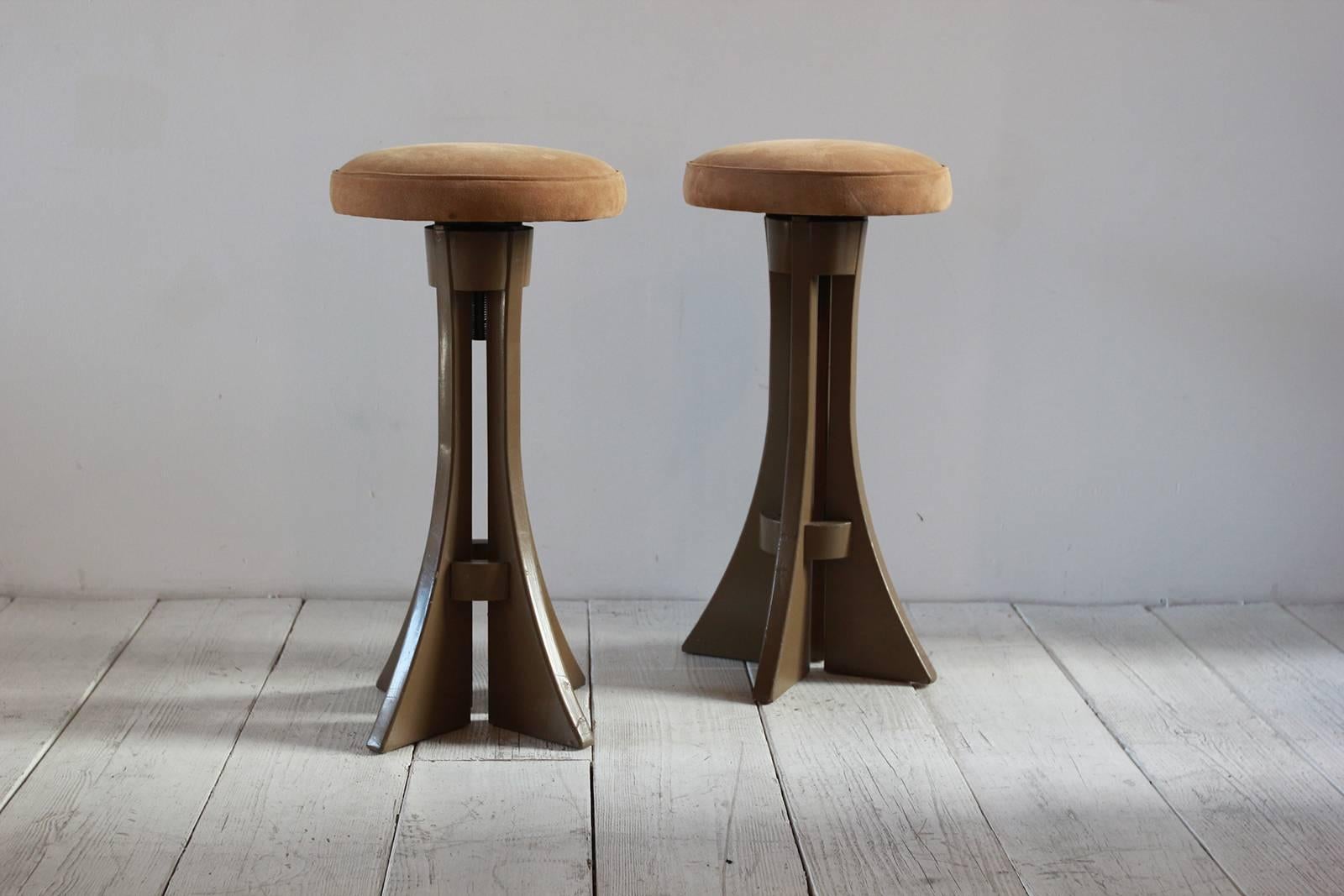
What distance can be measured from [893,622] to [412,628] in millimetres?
726

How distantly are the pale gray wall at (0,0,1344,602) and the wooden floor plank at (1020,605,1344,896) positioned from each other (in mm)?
188

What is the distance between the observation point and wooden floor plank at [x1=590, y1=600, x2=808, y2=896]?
5.07 feet

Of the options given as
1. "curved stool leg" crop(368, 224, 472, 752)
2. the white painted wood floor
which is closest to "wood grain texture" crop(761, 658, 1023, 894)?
the white painted wood floor

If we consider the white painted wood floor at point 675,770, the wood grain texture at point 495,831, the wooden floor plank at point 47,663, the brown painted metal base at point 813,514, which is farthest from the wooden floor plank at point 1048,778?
the wooden floor plank at point 47,663

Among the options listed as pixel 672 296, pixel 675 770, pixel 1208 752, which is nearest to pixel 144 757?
pixel 675 770

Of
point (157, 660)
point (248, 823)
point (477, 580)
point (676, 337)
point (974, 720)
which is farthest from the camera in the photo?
point (676, 337)

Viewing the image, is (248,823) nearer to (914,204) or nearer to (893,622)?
(893,622)

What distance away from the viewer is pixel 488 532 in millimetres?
1851

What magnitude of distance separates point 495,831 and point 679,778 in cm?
27

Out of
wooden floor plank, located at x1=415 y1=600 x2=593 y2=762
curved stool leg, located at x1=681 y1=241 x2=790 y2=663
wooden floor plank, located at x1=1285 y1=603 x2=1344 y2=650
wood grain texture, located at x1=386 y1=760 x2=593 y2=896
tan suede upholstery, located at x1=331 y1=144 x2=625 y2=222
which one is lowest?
wooden floor plank, located at x1=1285 y1=603 x2=1344 y2=650

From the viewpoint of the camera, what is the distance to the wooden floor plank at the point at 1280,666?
1960 mm

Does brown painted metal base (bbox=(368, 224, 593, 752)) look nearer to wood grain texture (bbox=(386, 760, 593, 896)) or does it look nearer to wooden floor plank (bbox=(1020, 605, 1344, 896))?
wood grain texture (bbox=(386, 760, 593, 896))

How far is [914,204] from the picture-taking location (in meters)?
1.87

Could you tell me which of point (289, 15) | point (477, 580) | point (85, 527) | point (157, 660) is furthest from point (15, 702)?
point (289, 15)
